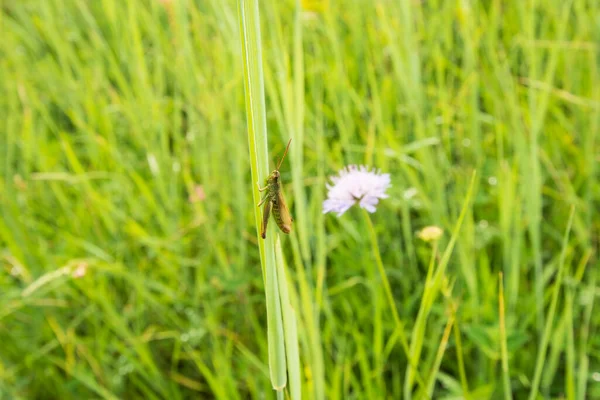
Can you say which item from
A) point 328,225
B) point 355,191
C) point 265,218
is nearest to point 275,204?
point 265,218

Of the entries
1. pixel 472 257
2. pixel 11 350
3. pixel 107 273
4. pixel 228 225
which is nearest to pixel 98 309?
pixel 107 273

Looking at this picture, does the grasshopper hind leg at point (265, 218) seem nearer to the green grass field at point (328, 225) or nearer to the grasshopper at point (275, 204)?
the grasshopper at point (275, 204)

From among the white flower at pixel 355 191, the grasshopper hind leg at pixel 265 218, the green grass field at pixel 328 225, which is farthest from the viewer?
the green grass field at pixel 328 225

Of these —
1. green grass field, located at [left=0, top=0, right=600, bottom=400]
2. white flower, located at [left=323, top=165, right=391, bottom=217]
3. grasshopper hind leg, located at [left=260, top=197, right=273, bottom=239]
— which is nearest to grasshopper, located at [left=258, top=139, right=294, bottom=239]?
grasshopper hind leg, located at [left=260, top=197, right=273, bottom=239]

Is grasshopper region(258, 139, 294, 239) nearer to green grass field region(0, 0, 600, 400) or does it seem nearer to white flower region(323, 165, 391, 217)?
white flower region(323, 165, 391, 217)

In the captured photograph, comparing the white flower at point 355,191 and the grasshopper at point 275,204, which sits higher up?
the grasshopper at point 275,204

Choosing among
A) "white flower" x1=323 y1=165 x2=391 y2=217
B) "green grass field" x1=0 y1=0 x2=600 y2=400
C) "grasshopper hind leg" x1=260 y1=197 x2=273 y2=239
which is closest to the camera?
"grasshopper hind leg" x1=260 y1=197 x2=273 y2=239

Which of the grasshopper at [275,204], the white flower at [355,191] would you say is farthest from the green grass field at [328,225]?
the grasshopper at [275,204]

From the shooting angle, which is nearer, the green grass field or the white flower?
the white flower

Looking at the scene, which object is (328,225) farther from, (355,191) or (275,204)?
(275,204)
